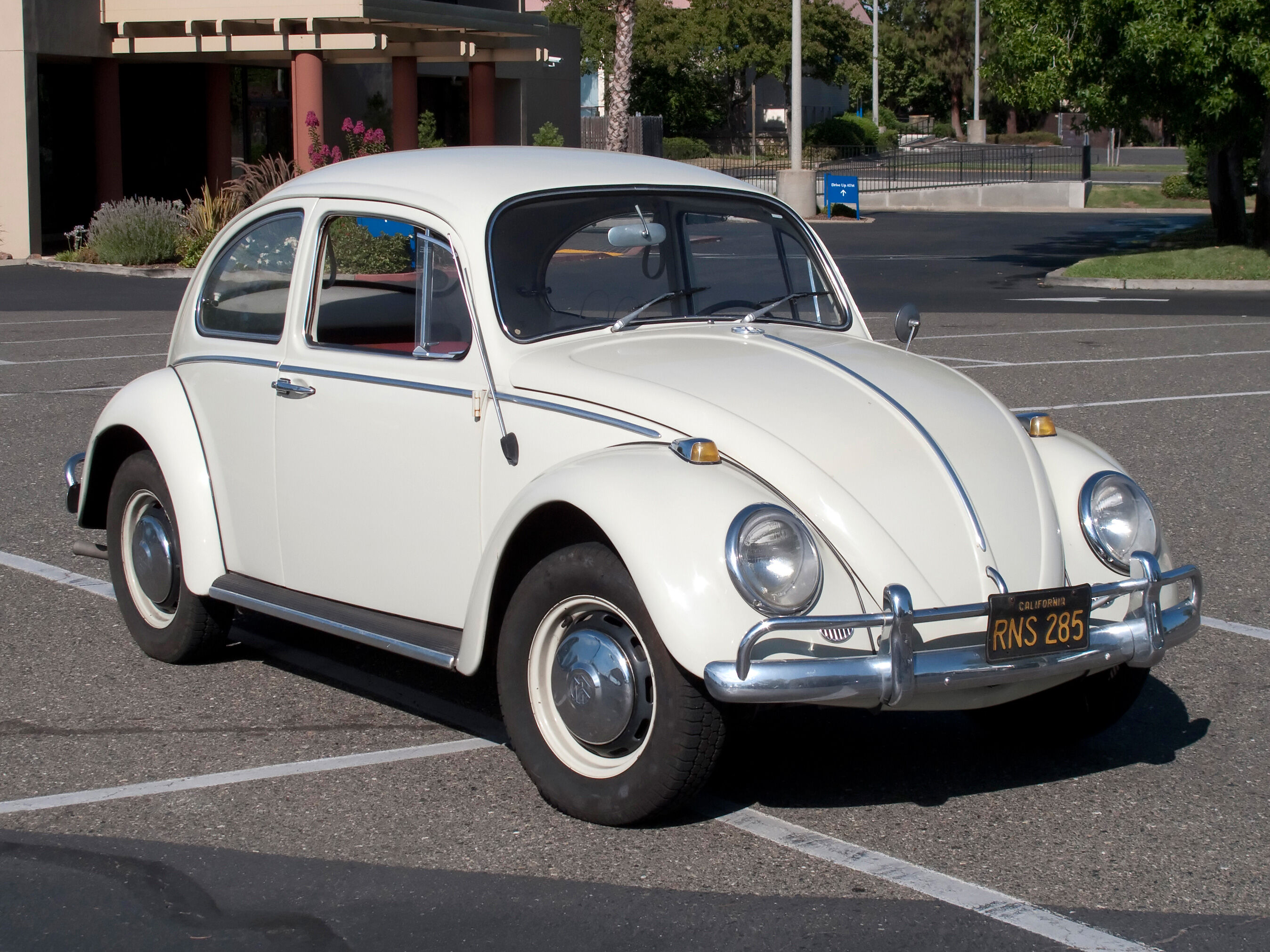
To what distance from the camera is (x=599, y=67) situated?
64125 mm

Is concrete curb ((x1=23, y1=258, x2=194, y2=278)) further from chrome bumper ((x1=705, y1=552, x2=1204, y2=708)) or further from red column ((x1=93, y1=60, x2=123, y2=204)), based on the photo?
chrome bumper ((x1=705, y1=552, x2=1204, y2=708))

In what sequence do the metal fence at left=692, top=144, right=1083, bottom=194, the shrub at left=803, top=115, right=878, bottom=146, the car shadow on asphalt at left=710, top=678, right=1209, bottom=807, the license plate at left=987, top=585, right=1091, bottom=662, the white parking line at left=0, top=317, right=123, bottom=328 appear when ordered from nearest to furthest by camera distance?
the license plate at left=987, top=585, right=1091, bottom=662 < the car shadow on asphalt at left=710, top=678, right=1209, bottom=807 < the white parking line at left=0, top=317, right=123, bottom=328 < the metal fence at left=692, top=144, right=1083, bottom=194 < the shrub at left=803, top=115, right=878, bottom=146

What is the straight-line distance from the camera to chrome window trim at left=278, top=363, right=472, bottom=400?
4.87 m

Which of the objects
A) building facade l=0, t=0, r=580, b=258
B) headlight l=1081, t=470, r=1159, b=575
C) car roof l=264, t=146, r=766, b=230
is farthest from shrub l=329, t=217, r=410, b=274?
building facade l=0, t=0, r=580, b=258

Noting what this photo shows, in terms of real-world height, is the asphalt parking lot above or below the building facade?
below

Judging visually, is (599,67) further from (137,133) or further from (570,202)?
(570,202)

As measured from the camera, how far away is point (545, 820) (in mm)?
4391

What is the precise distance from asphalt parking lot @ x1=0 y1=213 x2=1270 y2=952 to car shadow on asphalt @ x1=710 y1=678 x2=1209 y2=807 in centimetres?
1

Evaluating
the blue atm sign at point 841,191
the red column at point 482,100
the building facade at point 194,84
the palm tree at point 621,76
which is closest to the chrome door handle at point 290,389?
the building facade at point 194,84

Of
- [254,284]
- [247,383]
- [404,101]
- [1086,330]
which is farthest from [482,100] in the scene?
[247,383]

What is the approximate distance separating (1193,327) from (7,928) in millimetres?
14890

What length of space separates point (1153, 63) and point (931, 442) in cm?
1773

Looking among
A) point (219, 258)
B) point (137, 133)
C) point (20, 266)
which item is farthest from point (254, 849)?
point (137, 133)

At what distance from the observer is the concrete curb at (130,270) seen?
966 inches
